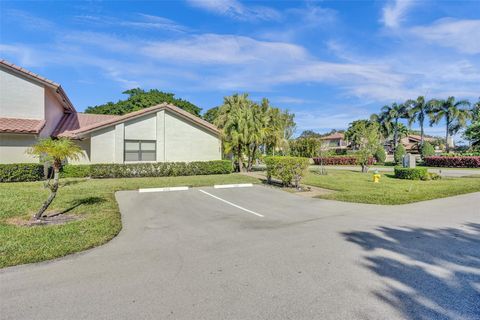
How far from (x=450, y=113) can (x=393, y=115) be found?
8696 mm

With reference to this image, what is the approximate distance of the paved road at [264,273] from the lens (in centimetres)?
288

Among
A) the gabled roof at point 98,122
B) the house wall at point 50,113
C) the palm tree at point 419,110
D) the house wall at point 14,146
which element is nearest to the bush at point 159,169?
the gabled roof at point 98,122

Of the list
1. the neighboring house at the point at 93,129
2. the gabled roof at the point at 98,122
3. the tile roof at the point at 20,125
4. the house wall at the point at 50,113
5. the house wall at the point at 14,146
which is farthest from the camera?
the gabled roof at the point at 98,122

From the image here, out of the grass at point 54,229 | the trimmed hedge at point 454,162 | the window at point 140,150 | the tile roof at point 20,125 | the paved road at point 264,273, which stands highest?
the tile roof at point 20,125

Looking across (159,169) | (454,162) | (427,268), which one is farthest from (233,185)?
(454,162)

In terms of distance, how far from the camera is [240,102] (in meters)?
26.6

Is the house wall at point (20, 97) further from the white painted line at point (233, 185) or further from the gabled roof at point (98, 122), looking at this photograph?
the white painted line at point (233, 185)

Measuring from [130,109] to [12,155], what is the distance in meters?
30.4

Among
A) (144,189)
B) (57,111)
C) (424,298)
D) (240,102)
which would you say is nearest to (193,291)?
(424,298)

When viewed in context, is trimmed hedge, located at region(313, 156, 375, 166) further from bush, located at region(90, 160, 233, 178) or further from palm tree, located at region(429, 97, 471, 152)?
bush, located at region(90, 160, 233, 178)

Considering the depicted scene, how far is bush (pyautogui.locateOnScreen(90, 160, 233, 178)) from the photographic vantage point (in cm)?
1605

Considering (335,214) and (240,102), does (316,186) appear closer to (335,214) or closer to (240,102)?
(335,214)

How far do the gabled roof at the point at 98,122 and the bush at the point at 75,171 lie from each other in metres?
2.28

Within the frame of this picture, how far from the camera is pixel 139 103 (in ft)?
143
